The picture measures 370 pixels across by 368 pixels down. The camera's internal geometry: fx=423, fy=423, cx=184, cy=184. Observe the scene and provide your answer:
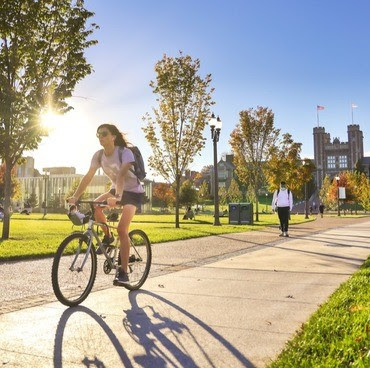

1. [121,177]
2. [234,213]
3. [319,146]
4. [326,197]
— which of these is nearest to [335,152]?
[319,146]

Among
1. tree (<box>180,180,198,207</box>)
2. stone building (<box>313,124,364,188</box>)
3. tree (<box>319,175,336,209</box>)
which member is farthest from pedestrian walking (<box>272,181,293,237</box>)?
stone building (<box>313,124,364,188</box>)

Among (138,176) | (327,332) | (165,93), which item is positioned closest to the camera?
(327,332)

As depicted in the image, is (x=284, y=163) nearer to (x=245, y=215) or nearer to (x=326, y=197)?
(x=245, y=215)

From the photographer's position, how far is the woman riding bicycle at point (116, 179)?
4773 mm

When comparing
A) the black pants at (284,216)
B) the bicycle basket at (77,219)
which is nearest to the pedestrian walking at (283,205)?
the black pants at (284,216)

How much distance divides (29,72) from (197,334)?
11.6 meters

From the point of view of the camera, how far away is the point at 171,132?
21453 millimetres

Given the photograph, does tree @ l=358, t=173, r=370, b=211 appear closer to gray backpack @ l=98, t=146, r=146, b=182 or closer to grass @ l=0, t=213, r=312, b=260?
grass @ l=0, t=213, r=312, b=260

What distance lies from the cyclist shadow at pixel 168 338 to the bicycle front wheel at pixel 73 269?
57cm

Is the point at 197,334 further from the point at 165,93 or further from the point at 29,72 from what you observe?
the point at 165,93

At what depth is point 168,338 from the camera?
10.7ft

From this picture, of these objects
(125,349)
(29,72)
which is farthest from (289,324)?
(29,72)

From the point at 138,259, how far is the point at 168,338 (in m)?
2.11

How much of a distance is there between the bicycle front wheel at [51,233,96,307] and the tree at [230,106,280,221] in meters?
26.1
